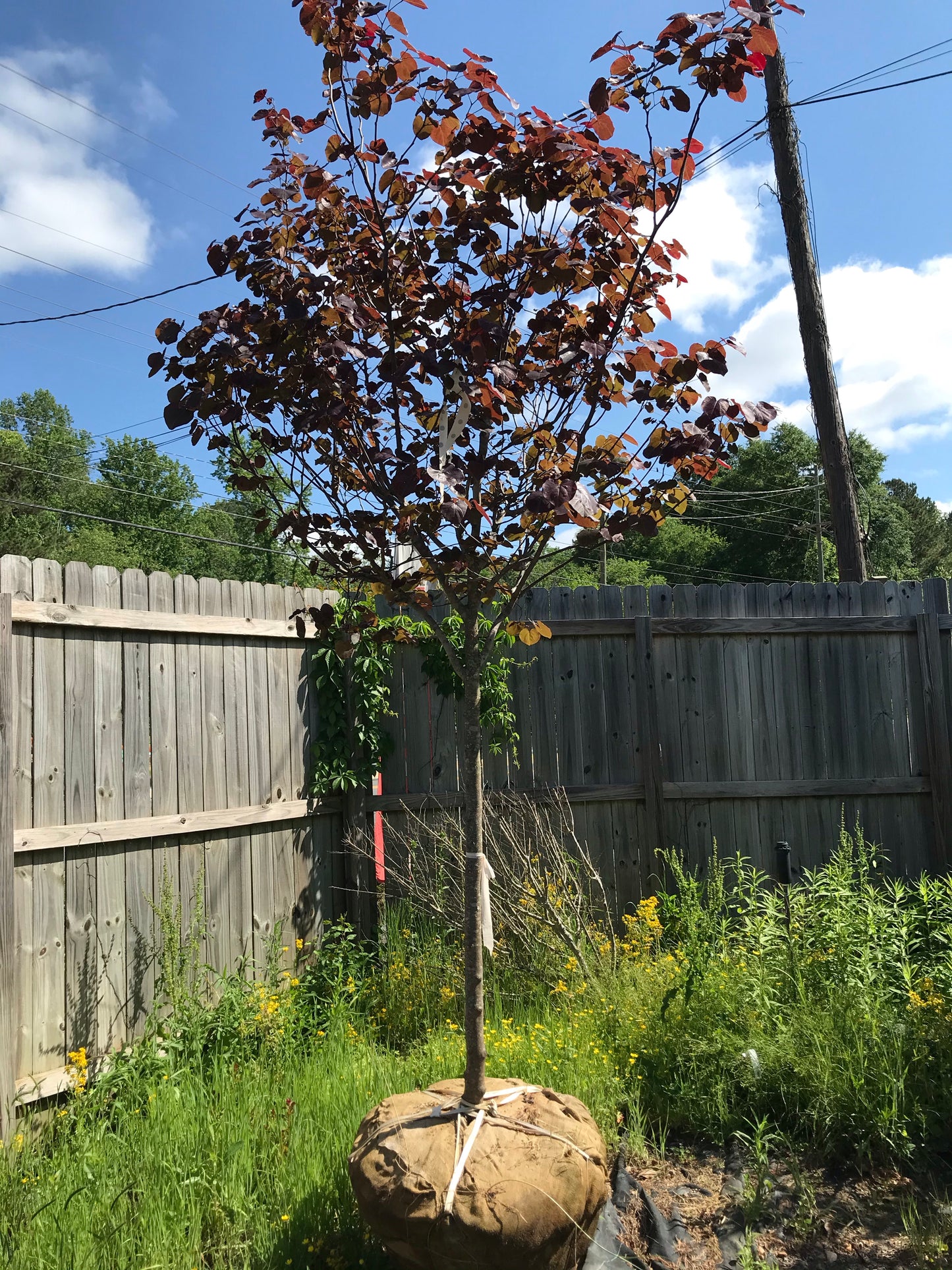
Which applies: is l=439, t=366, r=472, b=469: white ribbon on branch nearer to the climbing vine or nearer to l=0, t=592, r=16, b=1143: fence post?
l=0, t=592, r=16, b=1143: fence post

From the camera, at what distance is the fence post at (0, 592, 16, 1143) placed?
3.25 metres

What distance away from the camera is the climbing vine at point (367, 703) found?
5.00 meters

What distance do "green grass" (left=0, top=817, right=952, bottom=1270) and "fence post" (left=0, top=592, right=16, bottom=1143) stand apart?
0.16m

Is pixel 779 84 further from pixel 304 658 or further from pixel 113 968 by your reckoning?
pixel 113 968

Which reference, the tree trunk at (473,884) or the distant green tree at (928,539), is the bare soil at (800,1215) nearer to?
the tree trunk at (473,884)

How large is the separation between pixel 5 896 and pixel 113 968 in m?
0.65

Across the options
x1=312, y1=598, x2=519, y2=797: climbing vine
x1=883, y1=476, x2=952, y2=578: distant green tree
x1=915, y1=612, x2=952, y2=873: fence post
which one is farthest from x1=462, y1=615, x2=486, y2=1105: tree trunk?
x1=883, y1=476, x2=952, y2=578: distant green tree

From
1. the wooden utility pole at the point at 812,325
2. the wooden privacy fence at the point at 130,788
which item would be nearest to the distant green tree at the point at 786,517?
the wooden utility pole at the point at 812,325

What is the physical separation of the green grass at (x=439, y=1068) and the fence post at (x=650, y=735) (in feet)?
2.37

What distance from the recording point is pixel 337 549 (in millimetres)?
2574

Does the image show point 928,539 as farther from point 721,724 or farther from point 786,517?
point 721,724

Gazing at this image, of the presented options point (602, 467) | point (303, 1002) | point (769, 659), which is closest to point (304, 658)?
point (303, 1002)

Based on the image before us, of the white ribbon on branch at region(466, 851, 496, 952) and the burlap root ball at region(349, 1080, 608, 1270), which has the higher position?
the white ribbon on branch at region(466, 851, 496, 952)

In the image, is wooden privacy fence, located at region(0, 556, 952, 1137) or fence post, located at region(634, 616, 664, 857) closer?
wooden privacy fence, located at region(0, 556, 952, 1137)
